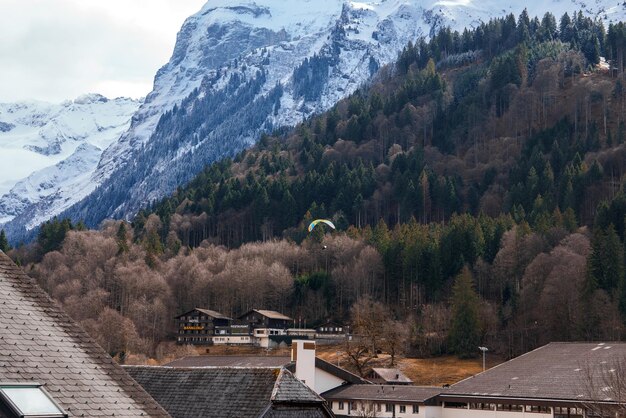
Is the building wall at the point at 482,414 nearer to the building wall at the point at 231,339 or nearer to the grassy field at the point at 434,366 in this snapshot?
the grassy field at the point at 434,366

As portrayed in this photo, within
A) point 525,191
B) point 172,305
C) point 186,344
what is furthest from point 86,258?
point 525,191

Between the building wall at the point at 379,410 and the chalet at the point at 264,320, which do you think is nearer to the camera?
the building wall at the point at 379,410

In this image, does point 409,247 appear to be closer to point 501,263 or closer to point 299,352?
point 501,263

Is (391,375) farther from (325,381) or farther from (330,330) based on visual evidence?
(330,330)

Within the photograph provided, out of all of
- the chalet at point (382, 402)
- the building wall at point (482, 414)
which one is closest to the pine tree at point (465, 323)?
the chalet at point (382, 402)

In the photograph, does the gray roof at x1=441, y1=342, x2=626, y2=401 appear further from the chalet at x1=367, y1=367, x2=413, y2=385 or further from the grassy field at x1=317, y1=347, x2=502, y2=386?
the grassy field at x1=317, y1=347, x2=502, y2=386

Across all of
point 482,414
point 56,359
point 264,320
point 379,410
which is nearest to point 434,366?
point 264,320
